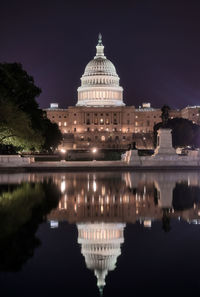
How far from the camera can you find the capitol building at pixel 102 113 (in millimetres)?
157500

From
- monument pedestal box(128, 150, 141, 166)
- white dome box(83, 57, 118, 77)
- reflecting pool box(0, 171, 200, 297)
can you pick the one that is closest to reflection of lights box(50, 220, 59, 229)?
reflecting pool box(0, 171, 200, 297)

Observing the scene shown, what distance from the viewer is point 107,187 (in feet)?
85.8

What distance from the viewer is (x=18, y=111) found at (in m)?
47.2

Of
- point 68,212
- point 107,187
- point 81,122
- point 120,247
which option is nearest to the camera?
point 120,247

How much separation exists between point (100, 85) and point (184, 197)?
146182 millimetres

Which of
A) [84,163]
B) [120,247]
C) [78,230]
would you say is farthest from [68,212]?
[84,163]

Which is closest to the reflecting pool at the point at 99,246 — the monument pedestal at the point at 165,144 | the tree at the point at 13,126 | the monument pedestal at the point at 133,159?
the tree at the point at 13,126

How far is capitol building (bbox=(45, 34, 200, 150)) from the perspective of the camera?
517 ft

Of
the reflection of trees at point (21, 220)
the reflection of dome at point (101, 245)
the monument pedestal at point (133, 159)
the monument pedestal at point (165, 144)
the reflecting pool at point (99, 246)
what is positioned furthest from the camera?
the monument pedestal at point (165, 144)

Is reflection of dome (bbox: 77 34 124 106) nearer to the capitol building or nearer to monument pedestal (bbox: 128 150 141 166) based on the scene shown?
the capitol building

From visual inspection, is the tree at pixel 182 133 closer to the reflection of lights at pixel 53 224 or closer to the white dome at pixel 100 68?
the white dome at pixel 100 68

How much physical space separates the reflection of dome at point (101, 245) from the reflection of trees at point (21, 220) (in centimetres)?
123

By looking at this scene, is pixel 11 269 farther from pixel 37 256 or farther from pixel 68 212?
pixel 68 212

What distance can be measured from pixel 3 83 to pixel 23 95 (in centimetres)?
445
